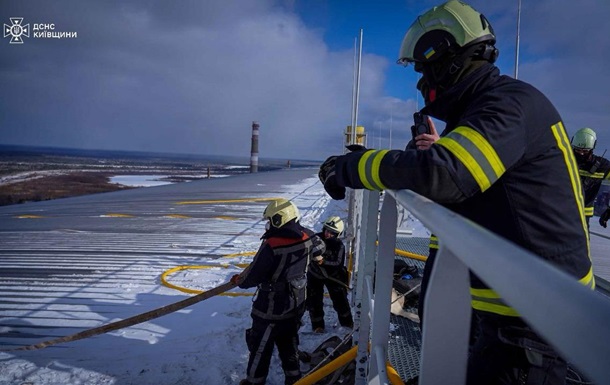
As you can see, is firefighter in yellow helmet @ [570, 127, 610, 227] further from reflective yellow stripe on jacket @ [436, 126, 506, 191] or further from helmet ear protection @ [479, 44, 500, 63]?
reflective yellow stripe on jacket @ [436, 126, 506, 191]

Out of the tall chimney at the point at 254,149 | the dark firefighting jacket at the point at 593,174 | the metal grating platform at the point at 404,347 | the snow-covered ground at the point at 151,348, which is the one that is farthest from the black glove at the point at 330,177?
the tall chimney at the point at 254,149

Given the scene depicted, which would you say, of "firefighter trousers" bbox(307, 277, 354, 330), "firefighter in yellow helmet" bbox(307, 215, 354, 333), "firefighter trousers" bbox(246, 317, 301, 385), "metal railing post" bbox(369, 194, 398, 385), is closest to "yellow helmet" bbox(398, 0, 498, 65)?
"metal railing post" bbox(369, 194, 398, 385)

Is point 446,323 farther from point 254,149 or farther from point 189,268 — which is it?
point 254,149

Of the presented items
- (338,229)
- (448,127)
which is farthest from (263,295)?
(448,127)

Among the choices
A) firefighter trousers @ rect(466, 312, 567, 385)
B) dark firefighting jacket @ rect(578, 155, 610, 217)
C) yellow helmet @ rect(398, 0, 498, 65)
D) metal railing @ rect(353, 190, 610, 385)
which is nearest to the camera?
metal railing @ rect(353, 190, 610, 385)

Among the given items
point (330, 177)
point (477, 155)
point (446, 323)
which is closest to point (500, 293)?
point (446, 323)

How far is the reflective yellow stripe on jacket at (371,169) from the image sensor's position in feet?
4.30

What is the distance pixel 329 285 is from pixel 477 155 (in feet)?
12.2

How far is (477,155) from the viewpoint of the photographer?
111 cm

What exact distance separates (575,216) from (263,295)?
2735 mm

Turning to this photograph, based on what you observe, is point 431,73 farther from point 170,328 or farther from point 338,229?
point 170,328

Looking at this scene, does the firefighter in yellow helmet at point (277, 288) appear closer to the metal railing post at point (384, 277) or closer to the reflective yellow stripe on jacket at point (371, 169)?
the metal railing post at point (384, 277)

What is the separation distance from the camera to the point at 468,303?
833 mm

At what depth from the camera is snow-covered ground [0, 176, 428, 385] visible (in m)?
3.62
